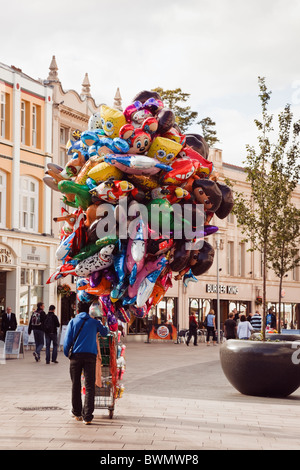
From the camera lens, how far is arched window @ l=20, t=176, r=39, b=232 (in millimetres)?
34844

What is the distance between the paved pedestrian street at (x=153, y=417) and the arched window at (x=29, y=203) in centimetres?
1665

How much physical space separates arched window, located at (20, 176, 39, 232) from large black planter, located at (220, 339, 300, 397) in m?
21.7

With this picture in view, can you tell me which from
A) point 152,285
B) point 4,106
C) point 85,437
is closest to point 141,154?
point 152,285

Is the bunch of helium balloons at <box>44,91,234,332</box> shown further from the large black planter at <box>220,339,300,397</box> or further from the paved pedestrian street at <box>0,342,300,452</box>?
the large black planter at <box>220,339,300,397</box>

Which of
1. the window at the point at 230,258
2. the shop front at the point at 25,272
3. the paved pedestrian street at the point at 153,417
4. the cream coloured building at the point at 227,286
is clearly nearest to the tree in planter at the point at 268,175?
the paved pedestrian street at the point at 153,417

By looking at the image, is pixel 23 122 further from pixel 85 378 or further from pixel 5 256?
pixel 85 378

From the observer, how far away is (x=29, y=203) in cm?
3528

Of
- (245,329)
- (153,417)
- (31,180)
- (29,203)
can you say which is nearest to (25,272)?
(29,203)

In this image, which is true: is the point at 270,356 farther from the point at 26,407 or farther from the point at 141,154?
the point at 141,154

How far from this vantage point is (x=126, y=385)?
53.5 ft

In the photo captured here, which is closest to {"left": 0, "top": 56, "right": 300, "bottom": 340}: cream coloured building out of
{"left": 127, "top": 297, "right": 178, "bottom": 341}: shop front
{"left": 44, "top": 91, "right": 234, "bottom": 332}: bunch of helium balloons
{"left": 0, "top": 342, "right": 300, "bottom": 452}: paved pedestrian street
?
{"left": 127, "top": 297, "right": 178, "bottom": 341}: shop front

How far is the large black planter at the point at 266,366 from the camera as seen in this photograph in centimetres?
1405
